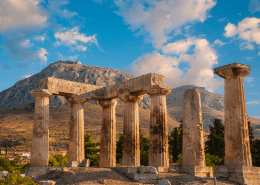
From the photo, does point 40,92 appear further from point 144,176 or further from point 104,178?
point 144,176

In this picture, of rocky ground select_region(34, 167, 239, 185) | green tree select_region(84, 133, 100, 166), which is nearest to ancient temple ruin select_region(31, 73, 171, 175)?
rocky ground select_region(34, 167, 239, 185)

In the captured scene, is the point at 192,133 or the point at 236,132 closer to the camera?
the point at 236,132

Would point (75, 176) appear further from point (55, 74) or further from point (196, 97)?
point (55, 74)

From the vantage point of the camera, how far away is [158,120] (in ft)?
69.7

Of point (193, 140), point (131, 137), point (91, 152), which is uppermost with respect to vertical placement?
point (131, 137)

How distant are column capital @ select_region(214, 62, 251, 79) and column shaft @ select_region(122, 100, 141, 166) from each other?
855cm

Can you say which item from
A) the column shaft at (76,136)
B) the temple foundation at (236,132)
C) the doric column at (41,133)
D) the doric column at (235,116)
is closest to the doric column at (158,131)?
the temple foundation at (236,132)

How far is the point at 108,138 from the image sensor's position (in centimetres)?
2705

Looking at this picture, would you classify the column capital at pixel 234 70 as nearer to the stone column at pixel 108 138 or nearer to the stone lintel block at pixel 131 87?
the stone lintel block at pixel 131 87

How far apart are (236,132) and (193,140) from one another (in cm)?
330

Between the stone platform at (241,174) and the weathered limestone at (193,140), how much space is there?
1997 mm

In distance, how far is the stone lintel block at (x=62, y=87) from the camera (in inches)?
953

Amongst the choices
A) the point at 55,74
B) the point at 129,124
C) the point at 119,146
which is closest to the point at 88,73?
the point at 55,74

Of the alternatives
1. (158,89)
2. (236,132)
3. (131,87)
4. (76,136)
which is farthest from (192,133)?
(76,136)
